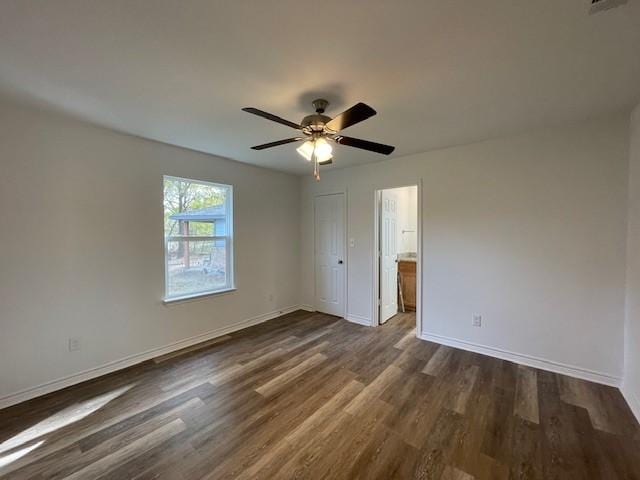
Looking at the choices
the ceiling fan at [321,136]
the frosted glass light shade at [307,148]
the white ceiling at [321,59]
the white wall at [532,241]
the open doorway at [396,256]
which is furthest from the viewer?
the open doorway at [396,256]

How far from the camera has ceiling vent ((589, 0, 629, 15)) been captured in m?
1.21

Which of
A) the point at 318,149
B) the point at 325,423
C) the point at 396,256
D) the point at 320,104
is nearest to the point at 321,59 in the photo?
the point at 320,104

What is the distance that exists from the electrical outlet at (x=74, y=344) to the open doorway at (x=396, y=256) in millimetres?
3492

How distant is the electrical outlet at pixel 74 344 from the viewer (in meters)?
2.59

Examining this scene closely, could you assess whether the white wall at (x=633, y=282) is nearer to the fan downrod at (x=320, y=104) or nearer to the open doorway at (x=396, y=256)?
the open doorway at (x=396, y=256)

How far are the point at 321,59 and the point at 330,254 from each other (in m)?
3.28

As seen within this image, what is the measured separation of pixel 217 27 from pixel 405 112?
160 cm

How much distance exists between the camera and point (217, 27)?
141 centimetres

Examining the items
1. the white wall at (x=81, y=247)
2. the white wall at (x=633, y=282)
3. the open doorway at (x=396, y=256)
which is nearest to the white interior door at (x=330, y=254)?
the open doorway at (x=396, y=256)

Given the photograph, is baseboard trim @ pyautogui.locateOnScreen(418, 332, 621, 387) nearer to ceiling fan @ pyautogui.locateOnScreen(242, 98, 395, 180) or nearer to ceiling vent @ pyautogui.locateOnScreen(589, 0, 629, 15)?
ceiling fan @ pyautogui.locateOnScreen(242, 98, 395, 180)

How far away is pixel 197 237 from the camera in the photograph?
3.63 meters

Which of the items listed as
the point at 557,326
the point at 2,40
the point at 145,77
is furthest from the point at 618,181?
the point at 2,40

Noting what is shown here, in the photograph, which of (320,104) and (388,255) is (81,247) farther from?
(388,255)

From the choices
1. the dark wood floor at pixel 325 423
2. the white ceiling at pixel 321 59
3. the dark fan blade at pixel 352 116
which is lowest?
the dark wood floor at pixel 325 423
